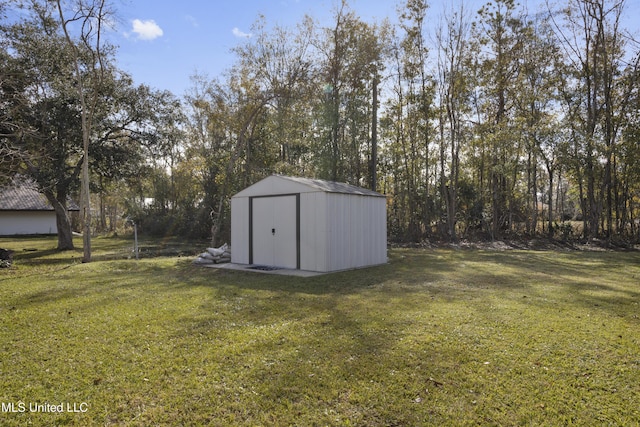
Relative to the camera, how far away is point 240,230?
32.5 ft

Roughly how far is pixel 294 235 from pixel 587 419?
6738 millimetres

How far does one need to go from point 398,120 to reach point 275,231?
1145 centimetres

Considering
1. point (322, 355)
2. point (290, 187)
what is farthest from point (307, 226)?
point (322, 355)

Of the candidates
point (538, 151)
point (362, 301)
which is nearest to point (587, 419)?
point (362, 301)

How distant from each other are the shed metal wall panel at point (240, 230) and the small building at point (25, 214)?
19668 millimetres

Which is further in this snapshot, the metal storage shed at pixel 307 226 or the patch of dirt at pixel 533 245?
the patch of dirt at pixel 533 245

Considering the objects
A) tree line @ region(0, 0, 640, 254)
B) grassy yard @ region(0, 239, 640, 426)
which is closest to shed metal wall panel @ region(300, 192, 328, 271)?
grassy yard @ region(0, 239, 640, 426)

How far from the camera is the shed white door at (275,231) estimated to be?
8.77 meters

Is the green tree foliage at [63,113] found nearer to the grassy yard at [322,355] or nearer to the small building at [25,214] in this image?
the grassy yard at [322,355]

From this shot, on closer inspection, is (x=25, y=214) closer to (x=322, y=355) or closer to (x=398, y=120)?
(x=398, y=120)

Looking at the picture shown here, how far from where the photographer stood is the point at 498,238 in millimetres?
16656

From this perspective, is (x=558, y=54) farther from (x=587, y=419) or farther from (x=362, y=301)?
(x=587, y=419)

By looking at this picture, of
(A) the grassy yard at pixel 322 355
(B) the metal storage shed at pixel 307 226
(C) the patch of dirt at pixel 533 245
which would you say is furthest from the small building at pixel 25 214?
(C) the patch of dirt at pixel 533 245

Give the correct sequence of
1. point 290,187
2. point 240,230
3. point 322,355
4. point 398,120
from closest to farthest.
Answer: point 322,355 → point 290,187 → point 240,230 → point 398,120
